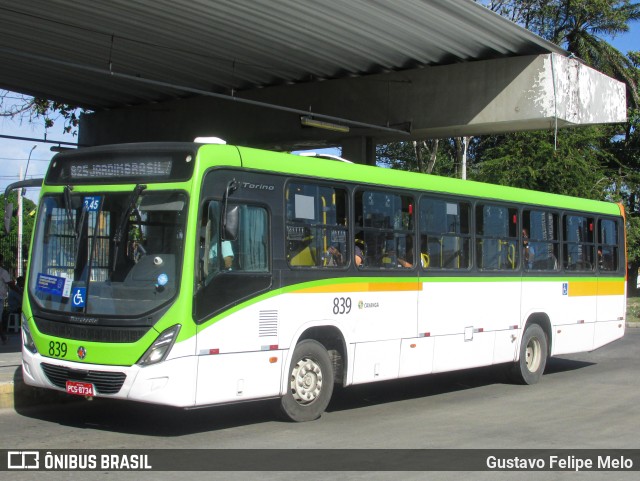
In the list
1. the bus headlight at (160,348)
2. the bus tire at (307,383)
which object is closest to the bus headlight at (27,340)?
the bus headlight at (160,348)

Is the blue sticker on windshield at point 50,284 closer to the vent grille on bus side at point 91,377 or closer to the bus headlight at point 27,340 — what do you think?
the bus headlight at point 27,340

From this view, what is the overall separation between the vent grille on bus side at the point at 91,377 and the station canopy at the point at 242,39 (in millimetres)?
5461

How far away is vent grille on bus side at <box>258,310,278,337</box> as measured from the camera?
947cm

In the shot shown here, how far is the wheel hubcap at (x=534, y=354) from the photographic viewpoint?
14508 millimetres

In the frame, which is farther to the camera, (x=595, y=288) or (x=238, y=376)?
(x=595, y=288)

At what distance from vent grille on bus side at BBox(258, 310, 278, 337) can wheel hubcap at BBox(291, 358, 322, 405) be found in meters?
0.62

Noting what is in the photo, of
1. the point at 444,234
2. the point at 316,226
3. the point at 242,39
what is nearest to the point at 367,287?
the point at 316,226

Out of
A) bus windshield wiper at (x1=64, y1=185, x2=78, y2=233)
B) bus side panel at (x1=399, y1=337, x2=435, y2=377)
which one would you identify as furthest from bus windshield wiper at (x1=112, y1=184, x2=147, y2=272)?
bus side panel at (x1=399, y1=337, x2=435, y2=377)

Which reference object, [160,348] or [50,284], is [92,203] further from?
[160,348]

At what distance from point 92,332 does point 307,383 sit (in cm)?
264

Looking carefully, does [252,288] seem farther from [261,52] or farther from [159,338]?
[261,52]

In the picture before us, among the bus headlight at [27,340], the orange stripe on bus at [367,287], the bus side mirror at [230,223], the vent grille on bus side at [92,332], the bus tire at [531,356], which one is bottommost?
the bus tire at [531,356]

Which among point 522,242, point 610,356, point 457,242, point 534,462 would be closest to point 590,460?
point 534,462

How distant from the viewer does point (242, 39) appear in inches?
672
